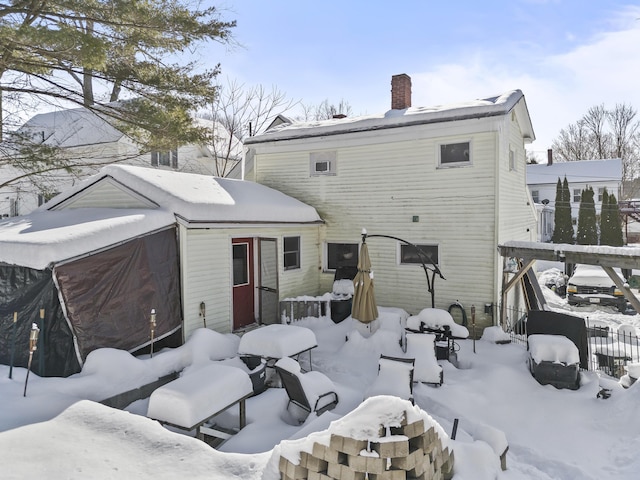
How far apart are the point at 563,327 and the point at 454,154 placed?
505 cm

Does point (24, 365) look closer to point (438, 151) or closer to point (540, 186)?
point (438, 151)

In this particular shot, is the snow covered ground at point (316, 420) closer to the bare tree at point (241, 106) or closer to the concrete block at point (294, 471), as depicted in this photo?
the concrete block at point (294, 471)

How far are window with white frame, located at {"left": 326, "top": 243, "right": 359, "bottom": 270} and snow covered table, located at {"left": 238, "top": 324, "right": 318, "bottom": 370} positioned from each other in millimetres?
5161

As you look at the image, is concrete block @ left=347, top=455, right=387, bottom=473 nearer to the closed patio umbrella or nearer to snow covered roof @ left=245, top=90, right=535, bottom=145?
the closed patio umbrella

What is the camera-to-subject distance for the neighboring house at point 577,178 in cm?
3566

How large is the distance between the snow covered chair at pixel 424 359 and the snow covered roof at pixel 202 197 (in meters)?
4.78

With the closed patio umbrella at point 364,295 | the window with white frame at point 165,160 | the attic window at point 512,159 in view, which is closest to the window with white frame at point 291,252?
the closed patio umbrella at point 364,295

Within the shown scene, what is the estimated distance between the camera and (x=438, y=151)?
36.6 ft

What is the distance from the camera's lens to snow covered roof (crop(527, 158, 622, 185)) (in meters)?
35.8

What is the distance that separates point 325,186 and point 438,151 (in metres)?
3.59

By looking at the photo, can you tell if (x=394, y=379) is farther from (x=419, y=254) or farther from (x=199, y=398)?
(x=419, y=254)

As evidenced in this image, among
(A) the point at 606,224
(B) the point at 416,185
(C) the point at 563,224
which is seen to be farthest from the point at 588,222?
(B) the point at 416,185

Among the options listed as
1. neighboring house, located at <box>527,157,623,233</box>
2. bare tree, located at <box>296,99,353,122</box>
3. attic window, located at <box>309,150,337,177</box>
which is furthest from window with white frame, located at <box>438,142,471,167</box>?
neighboring house, located at <box>527,157,623,233</box>

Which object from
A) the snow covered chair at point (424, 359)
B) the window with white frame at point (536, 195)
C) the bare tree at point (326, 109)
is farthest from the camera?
the window with white frame at point (536, 195)
